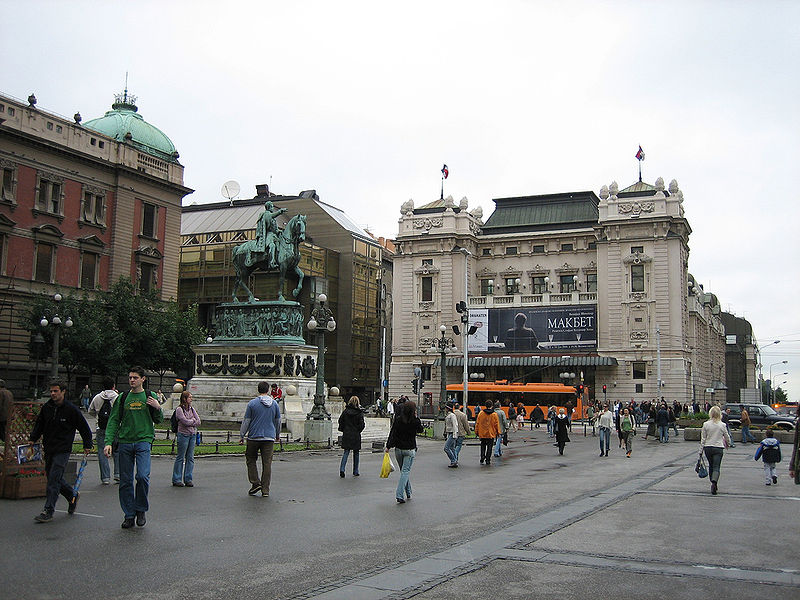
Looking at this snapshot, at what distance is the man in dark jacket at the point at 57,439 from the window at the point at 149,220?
44011mm

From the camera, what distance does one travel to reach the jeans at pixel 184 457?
1409 cm

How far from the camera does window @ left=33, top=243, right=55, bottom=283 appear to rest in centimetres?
4528

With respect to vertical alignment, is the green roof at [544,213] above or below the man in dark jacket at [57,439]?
above

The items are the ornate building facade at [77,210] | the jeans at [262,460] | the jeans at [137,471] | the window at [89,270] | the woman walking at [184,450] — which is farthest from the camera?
the window at [89,270]

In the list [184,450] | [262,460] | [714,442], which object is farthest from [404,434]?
[714,442]

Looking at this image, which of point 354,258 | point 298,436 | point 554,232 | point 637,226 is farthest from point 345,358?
point 298,436

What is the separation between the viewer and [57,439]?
10.0m

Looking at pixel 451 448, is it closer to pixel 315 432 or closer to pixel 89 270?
pixel 315 432

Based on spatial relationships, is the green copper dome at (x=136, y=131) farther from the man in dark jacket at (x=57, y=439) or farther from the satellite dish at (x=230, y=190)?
the man in dark jacket at (x=57, y=439)

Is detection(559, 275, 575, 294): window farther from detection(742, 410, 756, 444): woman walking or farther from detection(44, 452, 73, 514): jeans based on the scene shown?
detection(44, 452, 73, 514): jeans

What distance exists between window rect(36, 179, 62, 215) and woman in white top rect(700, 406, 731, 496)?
4104cm

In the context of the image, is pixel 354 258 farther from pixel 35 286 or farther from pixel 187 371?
pixel 35 286

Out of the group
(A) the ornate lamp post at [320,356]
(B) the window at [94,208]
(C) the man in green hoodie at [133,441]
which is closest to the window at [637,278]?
(B) the window at [94,208]

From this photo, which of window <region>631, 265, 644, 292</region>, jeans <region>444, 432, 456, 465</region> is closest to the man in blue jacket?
jeans <region>444, 432, 456, 465</region>
